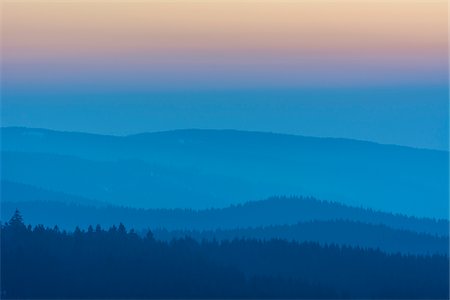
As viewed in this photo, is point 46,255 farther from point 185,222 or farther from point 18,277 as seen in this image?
point 185,222

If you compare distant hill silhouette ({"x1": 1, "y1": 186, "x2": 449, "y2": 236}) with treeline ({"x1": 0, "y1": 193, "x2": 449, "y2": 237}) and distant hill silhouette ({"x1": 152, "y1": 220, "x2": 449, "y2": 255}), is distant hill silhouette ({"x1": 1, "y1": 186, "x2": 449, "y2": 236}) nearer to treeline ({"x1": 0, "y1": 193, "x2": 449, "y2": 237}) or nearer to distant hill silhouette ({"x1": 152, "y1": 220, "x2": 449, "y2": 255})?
treeline ({"x1": 0, "y1": 193, "x2": 449, "y2": 237})

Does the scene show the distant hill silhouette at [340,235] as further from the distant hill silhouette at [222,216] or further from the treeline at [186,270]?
the treeline at [186,270]

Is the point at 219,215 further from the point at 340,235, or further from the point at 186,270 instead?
the point at 186,270

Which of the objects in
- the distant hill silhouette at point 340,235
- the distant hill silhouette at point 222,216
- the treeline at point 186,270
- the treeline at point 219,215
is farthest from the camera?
the treeline at point 219,215

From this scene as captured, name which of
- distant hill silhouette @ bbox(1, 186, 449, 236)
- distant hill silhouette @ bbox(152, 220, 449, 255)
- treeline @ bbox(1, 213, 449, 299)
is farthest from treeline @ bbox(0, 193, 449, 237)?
treeline @ bbox(1, 213, 449, 299)

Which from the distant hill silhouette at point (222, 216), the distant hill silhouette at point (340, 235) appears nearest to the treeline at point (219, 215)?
the distant hill silhouette at point (222, 216)

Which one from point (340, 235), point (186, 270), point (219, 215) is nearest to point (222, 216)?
point (219, 215)
